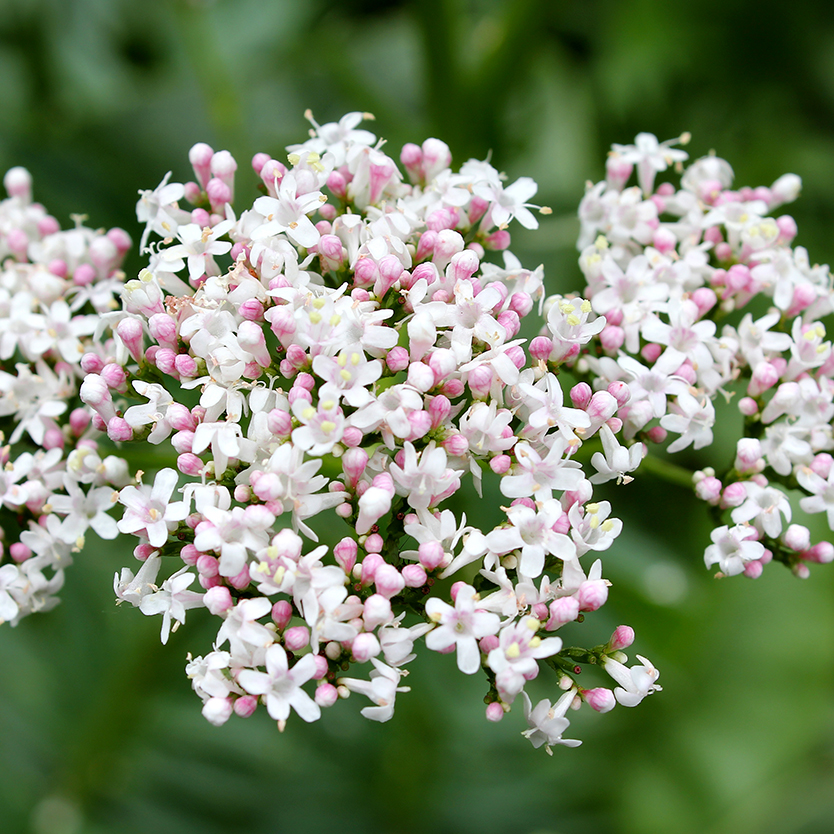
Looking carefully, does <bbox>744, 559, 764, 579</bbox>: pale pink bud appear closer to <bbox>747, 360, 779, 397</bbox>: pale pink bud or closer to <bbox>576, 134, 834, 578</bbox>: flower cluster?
<bbox>576, 134, 834, 578</bbox>: flower cluster

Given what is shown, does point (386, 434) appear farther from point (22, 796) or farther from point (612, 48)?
point (612, 48)

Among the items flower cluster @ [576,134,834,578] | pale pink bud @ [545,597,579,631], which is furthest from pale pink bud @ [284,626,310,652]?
flower cluster @ [576,134,834,578]

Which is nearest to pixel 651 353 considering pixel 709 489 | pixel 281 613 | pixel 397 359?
pixel 709 489

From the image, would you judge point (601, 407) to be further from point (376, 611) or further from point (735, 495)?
point (376, 611)

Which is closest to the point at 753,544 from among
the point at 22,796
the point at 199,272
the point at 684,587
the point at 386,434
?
the point at 386,434

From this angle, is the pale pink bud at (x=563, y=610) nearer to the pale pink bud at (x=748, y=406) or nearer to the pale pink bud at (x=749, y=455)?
the pale pink bud at (x=749, y=455)
